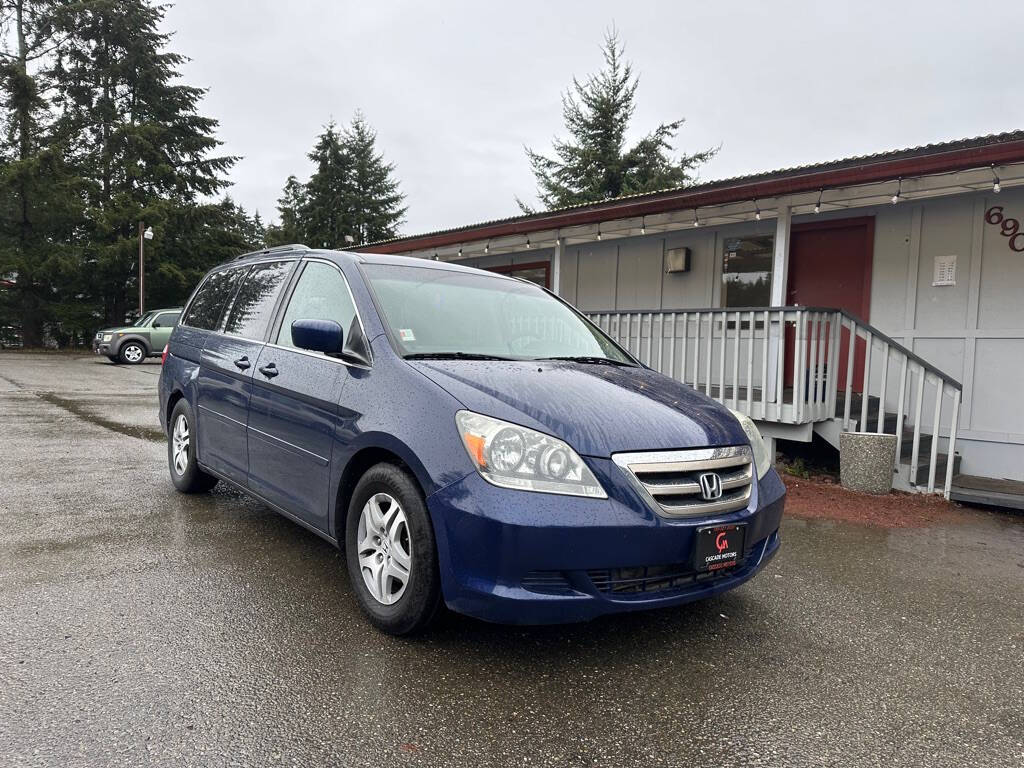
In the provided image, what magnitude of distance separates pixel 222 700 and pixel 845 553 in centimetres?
365

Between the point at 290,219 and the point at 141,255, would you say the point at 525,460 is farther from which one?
the point at 290,219

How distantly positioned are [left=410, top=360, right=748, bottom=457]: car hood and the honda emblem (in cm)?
13

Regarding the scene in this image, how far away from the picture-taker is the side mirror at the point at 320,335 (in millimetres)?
3008

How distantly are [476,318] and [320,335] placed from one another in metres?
0.84

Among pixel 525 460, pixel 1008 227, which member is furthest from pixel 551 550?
pixel 1008 227

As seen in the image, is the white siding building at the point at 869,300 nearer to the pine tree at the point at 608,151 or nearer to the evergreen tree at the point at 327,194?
the pine tree at the point at 608,151

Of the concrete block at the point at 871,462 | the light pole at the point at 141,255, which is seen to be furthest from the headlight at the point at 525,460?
the light pole at the point at 141,255

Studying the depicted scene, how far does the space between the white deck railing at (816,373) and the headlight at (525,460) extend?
4538 mm

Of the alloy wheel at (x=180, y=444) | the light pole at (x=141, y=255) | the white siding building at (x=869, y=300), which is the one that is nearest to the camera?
the alloy wheel at (x=180, y=444)

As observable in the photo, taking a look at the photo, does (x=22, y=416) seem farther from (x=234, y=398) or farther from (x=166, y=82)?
(x=166, y=82)

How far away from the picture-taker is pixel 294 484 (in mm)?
3324

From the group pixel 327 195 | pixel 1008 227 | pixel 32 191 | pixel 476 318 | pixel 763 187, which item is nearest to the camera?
pixel 476 318

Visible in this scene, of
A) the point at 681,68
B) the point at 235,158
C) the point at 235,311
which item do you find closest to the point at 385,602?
the point at 235,311

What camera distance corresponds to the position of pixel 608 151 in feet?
85.5
